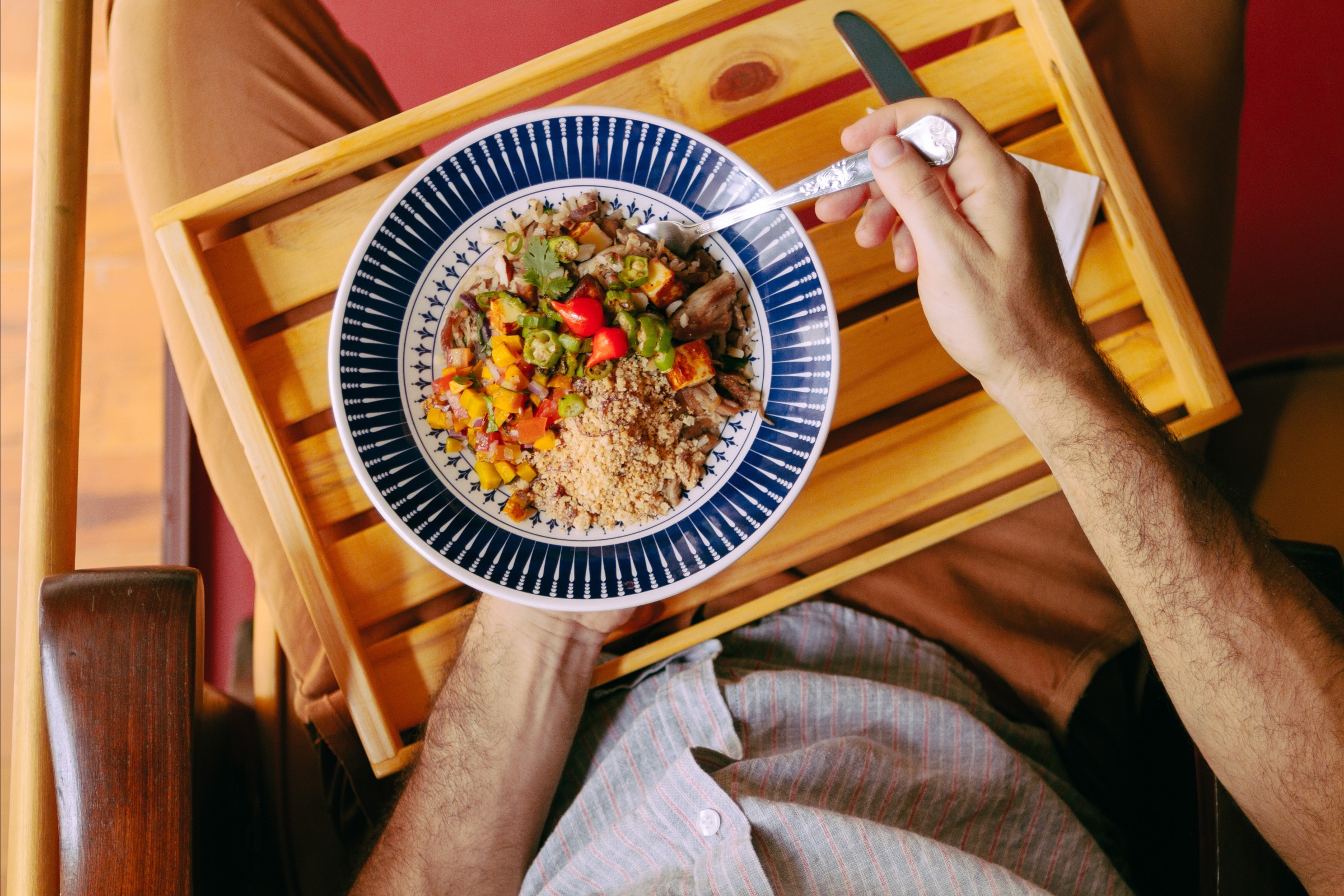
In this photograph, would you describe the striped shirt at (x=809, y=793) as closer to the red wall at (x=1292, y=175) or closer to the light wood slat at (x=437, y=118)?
the light wood slat at (x=437, y=118)

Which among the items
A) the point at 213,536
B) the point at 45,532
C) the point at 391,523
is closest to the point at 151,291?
the point at 213,536

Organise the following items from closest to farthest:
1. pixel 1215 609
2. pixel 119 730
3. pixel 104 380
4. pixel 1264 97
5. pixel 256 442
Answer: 1. pixel 119 730
2. pixel 1215 609
3. pixel 256 442
4. pixel 104 380
5. pixel 1264 97

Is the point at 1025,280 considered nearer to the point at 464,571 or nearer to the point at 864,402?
the point at 864,402

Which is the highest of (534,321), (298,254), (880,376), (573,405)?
(298,254)

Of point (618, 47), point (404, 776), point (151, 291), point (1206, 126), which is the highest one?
point (151, 291)

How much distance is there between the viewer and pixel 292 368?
1.09 m

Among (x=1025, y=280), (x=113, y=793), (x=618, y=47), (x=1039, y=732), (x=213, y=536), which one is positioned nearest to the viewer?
(x=113, y=793)

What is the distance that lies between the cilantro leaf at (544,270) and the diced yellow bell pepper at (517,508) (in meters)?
0.25

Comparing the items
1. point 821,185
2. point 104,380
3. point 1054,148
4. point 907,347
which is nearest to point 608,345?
point 821,185

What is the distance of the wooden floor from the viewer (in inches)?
74.1

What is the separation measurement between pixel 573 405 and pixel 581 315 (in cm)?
11

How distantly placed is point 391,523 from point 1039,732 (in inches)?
37.4

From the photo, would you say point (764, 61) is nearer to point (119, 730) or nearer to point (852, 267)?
point (852, 267)

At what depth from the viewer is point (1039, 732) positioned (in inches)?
47.2
